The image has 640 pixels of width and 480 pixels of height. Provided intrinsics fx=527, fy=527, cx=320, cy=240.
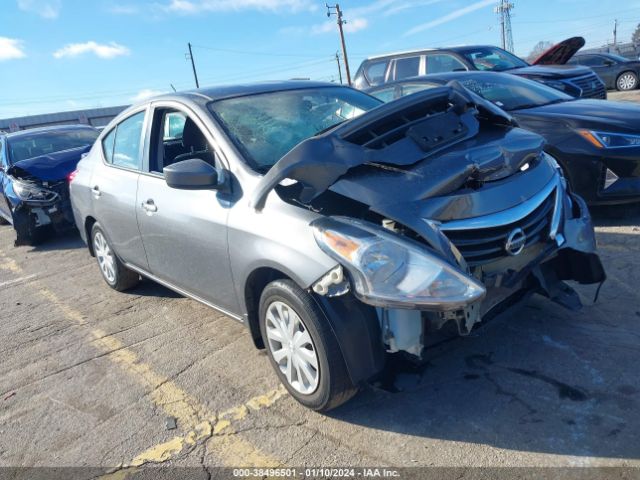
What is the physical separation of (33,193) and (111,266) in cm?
A: 332

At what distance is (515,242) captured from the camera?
2.61 m

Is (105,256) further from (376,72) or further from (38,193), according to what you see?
(376,72)

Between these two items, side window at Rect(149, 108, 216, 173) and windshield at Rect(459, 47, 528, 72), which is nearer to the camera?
side window at Rect(149, 108, 216, 173)

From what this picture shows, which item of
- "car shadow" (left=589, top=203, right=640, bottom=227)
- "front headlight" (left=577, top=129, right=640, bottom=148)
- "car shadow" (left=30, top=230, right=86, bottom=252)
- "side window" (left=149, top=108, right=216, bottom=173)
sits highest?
"side window" (left=149, top=108, right=216, bottom=173)

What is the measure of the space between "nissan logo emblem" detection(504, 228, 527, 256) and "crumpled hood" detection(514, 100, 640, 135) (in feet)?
9.03

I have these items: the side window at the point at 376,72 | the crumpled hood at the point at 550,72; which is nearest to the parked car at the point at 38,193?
the side window at the point at 376,72

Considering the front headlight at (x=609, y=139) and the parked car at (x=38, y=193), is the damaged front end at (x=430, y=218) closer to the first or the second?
the front headlight at (x=609, y=139)

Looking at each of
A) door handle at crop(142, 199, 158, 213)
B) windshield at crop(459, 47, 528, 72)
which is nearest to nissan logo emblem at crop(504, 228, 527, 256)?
door handle at crop(142, 199, 158, 213)

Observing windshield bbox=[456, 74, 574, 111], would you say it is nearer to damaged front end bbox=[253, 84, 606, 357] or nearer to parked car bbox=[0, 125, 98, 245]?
damaged front end bbox=[253, 84, 606, 357]

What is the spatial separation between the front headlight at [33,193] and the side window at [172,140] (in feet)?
14.2

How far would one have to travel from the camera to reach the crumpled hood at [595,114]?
15.4 ft

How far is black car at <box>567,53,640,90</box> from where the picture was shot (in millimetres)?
17266

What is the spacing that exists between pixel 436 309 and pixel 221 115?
6.45ft

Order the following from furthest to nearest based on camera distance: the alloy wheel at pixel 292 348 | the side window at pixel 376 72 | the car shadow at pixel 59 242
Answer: the side window at pixel 376 72
the car shadow at pixel 59 242
the alloy wheel at pixel 292 348
